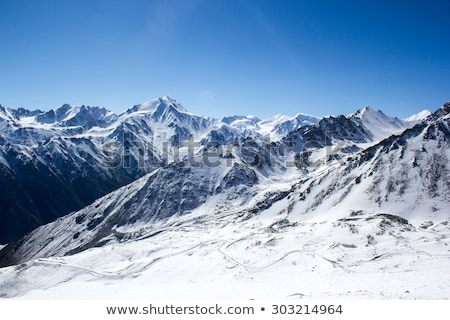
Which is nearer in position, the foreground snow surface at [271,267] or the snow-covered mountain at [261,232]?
the foreground snow surface at [271,267]

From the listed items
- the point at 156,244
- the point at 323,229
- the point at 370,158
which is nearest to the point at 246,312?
the point at 323,229

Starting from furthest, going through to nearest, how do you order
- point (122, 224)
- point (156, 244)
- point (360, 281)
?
point (122, 224)
point (156, 244)
point (360, 281)

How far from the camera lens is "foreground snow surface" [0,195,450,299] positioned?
3622 cm

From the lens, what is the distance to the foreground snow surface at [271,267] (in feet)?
119

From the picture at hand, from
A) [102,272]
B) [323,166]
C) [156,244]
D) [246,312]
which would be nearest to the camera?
[246,312]

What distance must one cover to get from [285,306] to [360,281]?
55.2 feet

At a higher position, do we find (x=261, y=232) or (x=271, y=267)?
(x=261, y=232)

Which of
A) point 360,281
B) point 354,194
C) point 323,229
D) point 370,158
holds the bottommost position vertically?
point 360,281

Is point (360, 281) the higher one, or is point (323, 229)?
point (323, 229)

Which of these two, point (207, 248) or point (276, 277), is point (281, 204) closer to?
point (207, 248)

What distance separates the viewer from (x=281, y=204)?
11288 cm

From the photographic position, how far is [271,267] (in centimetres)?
5212

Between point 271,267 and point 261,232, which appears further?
point 261,232

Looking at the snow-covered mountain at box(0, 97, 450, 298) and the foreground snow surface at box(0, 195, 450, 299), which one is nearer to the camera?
the foreground snow surface at box(0, 195, 450, 299)
